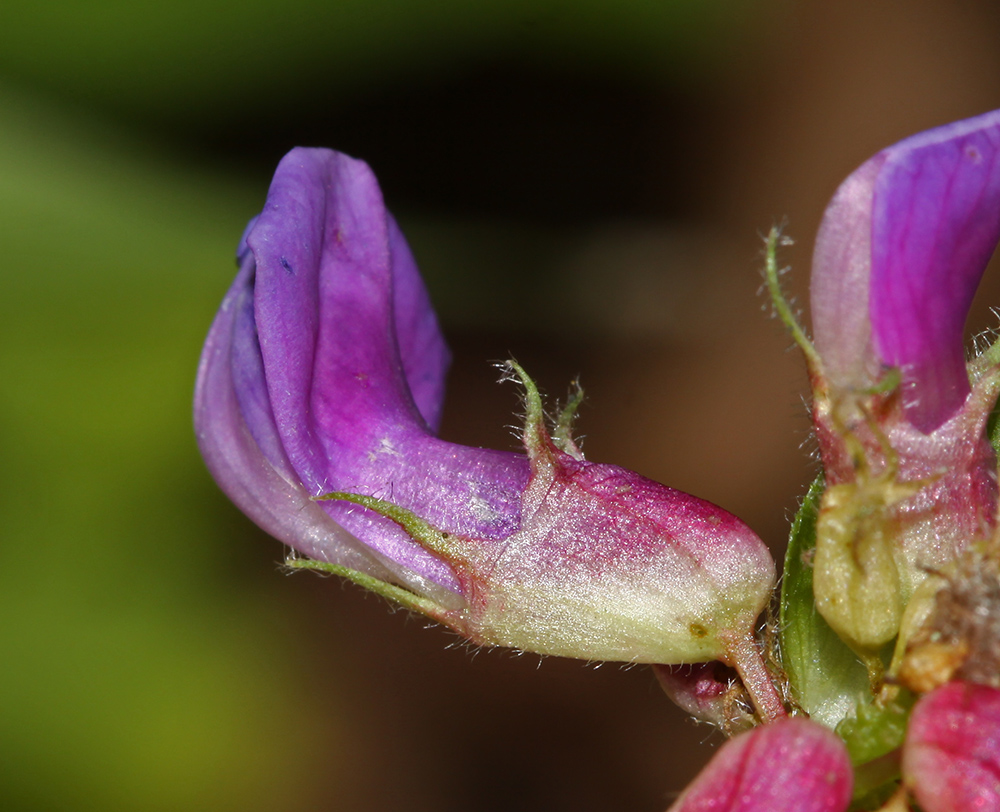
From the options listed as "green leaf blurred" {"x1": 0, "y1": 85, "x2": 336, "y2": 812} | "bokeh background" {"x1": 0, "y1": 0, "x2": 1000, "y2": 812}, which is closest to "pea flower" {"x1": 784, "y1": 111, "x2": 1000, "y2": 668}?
"bokeh background" {"x1": 0, "y1": 0, "x2": 1000, "y2": 812}

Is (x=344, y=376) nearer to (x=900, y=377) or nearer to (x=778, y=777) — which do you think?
(x=900, y=377)

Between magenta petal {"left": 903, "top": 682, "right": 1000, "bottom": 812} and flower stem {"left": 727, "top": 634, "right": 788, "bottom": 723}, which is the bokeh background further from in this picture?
magenta petal {"left": 903, "top": 682, "right": 1000, "bottom": 812}

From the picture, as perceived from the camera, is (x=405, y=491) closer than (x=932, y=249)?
No

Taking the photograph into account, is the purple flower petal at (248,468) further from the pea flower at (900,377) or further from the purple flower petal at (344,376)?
the pea flower at (900,377)

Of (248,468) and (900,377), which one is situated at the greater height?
(900,377)

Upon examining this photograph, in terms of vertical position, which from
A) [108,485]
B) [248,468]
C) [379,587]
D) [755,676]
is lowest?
[108,485]

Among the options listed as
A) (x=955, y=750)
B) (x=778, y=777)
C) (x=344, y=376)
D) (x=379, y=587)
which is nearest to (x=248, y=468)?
(x=344, y=376)

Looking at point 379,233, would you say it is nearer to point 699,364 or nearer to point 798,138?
point 699,364

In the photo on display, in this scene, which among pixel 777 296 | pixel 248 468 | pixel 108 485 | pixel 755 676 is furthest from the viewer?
pixel 108 485
